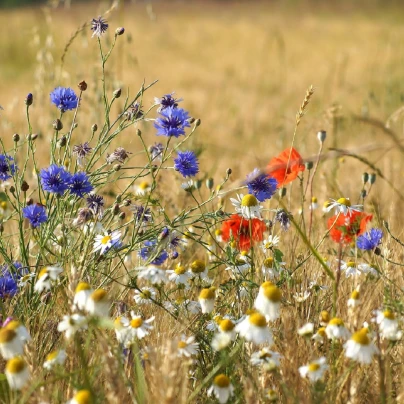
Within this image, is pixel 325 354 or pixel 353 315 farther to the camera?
pixel 325 354

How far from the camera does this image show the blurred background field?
10.9ft

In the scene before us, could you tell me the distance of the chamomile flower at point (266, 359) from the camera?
3.97 feet

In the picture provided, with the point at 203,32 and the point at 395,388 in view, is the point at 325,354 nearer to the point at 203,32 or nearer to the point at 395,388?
the point at 395,388

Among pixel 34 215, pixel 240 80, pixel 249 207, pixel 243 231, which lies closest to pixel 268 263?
pixel 249 207

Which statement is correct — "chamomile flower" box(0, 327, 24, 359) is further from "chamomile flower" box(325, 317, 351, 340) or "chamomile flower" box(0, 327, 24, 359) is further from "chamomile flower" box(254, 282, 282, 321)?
"chamomile flower" box(325, 317, 351, 340)

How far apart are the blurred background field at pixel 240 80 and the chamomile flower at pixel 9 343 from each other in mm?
559

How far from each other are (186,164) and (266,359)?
604 millimetres

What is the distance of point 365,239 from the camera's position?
66.3 inches

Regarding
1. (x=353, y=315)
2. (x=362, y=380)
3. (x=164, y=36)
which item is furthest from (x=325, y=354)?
(x=164, y=36)

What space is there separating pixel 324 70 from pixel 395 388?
26.0 feet

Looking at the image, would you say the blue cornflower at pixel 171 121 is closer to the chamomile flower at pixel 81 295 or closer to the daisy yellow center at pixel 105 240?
the daisy yellow center at pixel 105 240

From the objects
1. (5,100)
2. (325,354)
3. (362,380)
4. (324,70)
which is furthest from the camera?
(324,70)

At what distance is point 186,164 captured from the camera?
65.7 inches

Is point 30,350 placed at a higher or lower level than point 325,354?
lower
